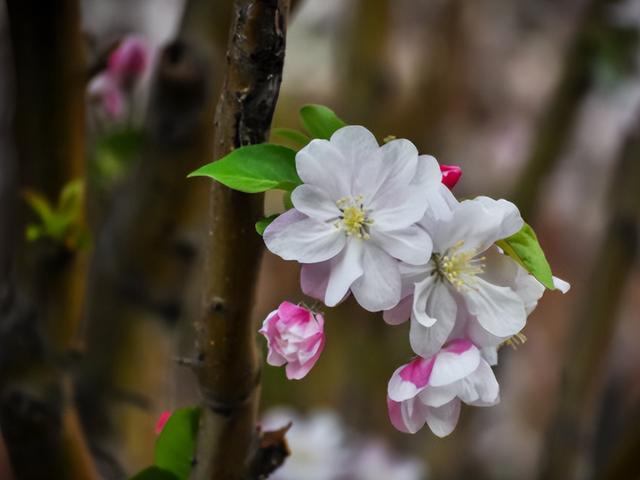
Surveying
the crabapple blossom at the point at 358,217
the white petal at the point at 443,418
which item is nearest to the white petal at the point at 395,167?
the crabapple blossom at the point at 358,217

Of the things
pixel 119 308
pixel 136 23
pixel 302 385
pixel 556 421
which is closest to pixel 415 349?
pixel 119 308

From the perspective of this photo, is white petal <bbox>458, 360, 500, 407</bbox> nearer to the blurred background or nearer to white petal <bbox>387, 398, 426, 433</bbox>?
white petal <bbox>387, 398, 426, 433</bbox>

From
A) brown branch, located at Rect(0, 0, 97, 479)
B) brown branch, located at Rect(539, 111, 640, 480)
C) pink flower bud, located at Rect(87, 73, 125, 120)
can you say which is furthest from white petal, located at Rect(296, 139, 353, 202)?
brown branch, located at Rect(539, 111, 640, 480)

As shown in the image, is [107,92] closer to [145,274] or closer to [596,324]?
[145,274]

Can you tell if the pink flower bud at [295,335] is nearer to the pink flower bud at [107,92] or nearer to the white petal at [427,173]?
the white petal at [427,173]

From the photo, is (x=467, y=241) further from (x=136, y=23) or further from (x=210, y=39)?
(x=136, y=23)

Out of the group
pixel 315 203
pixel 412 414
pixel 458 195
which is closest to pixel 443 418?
→ pixel 412 414
